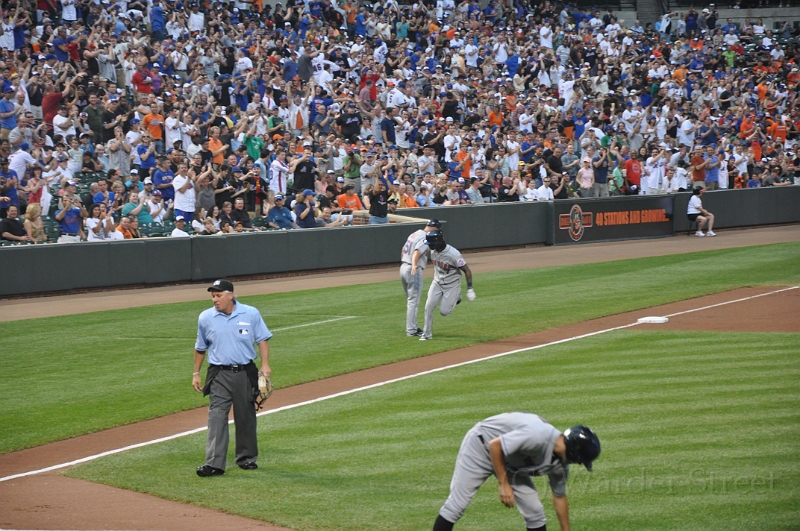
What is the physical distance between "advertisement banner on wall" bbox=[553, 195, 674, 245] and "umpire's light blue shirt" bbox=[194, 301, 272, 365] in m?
24.1

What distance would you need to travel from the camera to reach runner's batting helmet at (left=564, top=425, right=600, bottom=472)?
6.95 m

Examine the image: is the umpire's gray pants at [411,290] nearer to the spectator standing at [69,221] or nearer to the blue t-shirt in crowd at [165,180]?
the spectator standing at [69,221]

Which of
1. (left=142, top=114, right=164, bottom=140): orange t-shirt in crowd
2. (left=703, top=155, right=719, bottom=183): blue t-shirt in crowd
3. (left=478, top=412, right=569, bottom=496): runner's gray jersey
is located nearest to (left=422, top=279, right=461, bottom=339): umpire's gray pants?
(left=478, top=412, right=569, bottom=496): runner's gray jersey

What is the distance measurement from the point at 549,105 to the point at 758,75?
15535 mm

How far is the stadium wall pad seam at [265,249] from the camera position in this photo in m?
22.8

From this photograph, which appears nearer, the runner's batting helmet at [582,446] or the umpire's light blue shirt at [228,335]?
the runner's batting helmet at [582,446]

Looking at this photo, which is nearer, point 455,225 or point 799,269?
point 799,269

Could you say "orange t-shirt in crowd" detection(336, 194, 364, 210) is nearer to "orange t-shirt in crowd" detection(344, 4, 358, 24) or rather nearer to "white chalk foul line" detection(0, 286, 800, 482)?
"white chalk foul line" detection(0, 286, 800, 482)

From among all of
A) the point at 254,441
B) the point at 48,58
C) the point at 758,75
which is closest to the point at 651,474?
the point at 254,441

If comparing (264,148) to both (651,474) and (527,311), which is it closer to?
(527,311)

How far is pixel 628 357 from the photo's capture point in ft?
52.9

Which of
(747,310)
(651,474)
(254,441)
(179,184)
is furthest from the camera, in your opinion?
(179,184)

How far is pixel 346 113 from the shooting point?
3197cm

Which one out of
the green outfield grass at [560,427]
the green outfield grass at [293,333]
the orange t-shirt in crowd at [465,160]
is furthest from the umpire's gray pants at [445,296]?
the orange t-shirt in crowd at [465,160]
